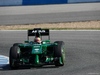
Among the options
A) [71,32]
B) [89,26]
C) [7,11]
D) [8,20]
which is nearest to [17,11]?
[7,11]

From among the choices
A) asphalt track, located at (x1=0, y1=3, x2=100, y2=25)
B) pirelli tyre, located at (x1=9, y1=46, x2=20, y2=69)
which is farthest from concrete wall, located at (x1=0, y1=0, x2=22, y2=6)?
pirelli tyre, located at (x1=9, y1=46, x2=20, y2=69)

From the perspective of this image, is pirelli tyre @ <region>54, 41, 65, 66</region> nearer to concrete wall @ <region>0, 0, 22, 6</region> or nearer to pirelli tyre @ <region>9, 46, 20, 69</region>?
pirelli tyre @ <region>9, 46, 20, 69</region>

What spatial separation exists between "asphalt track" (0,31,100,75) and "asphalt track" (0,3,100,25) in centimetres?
591

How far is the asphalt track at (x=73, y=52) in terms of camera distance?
1189 cm

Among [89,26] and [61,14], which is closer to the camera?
[89,26]

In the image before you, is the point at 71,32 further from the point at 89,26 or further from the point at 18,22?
the point at 18,22

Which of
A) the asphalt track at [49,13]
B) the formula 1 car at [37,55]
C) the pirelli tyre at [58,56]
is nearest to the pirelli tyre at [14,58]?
the formula 1 car at [37,55]

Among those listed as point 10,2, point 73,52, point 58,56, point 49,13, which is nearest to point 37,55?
point 58,56

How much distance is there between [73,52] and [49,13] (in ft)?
50.1

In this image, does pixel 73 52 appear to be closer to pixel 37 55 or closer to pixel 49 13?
pixel 37 55

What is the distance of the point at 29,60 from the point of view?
503 inches

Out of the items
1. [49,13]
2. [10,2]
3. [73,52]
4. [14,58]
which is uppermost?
[14,58]

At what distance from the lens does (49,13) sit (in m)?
30.9

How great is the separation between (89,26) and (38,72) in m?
14.1
